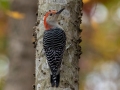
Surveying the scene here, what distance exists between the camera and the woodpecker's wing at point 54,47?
144 inches

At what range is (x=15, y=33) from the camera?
312 inches

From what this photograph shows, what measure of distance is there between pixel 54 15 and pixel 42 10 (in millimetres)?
187

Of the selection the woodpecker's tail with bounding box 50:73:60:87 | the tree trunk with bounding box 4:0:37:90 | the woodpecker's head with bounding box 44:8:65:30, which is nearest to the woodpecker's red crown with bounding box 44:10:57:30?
the woodpecker's head with bounding box 44:8:65:30

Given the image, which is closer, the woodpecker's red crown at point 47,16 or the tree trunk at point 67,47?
the tree trunk at point 67,47

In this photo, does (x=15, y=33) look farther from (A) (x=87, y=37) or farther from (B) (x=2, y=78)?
(A) (x=87, y=37)

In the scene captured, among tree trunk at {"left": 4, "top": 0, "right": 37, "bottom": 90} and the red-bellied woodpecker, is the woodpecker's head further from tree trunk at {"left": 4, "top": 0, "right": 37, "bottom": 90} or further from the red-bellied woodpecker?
tree trunk at {"left": 4, "top": 0, "right": 37, "bottom": 90}

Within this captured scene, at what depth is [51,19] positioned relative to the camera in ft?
13.1

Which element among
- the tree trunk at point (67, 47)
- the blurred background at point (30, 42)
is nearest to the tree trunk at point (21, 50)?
the blurred background at point (30, 42)

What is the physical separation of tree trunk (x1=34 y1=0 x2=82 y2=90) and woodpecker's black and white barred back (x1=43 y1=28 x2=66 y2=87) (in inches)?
1.9

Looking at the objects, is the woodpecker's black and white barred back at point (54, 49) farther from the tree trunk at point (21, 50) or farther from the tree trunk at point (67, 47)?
the tree trunk at point (21, 50)

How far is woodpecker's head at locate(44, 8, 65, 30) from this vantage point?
3796 millimetres

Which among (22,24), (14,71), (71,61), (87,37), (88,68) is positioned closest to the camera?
(71,61)

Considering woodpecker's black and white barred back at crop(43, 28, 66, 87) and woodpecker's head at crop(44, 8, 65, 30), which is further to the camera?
woodpecker's head at crop(44, 8, 65, 30)

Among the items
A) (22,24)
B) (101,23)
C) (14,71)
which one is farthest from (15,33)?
(101,23)
